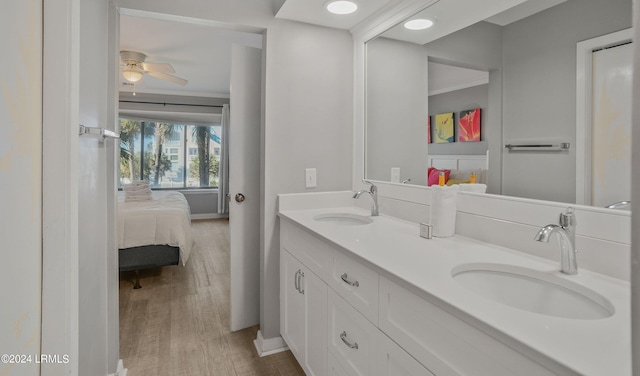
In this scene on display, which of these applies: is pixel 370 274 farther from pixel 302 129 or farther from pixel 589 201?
pixel 302 129

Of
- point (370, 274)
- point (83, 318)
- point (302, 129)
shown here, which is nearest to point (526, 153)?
point (370, 274)

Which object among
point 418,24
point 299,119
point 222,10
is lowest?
point 299,119

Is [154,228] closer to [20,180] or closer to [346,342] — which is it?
[346,342]

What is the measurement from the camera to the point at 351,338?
126cm

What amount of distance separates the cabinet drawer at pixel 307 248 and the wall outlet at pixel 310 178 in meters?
0.29

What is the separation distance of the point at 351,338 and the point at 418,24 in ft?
4.93

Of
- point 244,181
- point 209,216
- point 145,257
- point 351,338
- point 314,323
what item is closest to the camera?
point 351,338

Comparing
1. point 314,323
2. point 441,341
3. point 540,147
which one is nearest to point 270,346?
point 314,323

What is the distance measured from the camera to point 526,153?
1221 millimetres

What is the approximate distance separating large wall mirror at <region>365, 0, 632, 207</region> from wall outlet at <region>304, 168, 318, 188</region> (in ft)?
1.68

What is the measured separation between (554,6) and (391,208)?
3.70 feet

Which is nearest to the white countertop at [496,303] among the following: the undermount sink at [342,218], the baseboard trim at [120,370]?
→ the undermount sink at [342,218]

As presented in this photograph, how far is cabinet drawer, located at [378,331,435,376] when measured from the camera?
0.91 m

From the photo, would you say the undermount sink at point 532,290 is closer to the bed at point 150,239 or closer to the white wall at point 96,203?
the white wall at point 96,203
